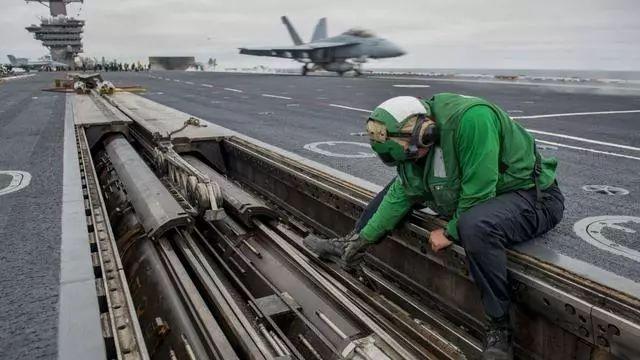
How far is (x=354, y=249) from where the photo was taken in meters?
3.97

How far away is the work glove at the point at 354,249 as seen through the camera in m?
3.93

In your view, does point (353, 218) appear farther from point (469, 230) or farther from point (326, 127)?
point (326, 127)

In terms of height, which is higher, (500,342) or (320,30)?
(320,30)

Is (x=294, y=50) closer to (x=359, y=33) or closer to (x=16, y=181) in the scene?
(x=359, y=33)

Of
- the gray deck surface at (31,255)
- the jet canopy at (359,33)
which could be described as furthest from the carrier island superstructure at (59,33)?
the gray deck surface at (31,255)

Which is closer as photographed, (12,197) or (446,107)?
(446,107)

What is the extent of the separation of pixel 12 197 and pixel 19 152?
11.7 feet

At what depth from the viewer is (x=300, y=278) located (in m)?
4.16

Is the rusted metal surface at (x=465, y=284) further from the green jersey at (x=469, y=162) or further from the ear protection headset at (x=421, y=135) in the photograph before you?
the ear protection headset at (x=421, y=135)

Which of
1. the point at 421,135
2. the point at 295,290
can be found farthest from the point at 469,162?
the point at 295,290

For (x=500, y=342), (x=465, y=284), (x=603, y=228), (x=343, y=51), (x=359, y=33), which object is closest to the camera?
(x=500, y=342)

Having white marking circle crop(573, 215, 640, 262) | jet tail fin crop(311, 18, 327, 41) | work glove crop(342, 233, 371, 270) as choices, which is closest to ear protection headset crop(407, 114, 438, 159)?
work glove crop(342, 233, 371, 270)

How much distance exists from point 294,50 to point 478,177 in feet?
154

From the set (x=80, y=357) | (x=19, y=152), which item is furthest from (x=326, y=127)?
(x=80, y=357)
